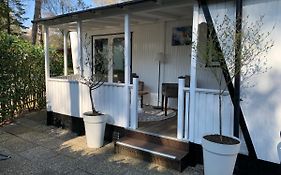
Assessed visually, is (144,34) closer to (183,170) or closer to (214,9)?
(214,9)

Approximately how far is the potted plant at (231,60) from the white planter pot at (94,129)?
6.91 feet

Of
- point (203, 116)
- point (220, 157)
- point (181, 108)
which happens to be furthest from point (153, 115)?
point (220, 157)

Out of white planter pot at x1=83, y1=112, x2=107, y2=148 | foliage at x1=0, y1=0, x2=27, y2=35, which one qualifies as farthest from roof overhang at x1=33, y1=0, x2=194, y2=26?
foliage at x1=0, y1=0, x2=27, y2=35

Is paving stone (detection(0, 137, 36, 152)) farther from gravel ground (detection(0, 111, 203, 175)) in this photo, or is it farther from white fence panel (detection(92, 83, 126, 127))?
white fence panel (detection(92, 83, 126, 127))

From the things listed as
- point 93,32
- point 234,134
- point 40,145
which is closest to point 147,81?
point 93,32

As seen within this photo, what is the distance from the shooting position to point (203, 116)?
12.2 feet

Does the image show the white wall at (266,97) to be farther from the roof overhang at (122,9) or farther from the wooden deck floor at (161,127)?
the wooden deck floor at (161,127)

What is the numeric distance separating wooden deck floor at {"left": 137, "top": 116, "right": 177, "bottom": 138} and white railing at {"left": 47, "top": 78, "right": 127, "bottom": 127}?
0.44 meters

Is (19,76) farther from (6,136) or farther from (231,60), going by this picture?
(231,60)

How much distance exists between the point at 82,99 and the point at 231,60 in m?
3.44

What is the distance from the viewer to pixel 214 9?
3518mm

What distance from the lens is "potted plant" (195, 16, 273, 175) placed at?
Answer: 307 centimetres

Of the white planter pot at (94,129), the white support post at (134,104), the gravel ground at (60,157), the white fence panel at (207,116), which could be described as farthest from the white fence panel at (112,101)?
the white fence panel at (207,116)

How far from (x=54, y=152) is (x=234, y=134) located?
3.15 meters
